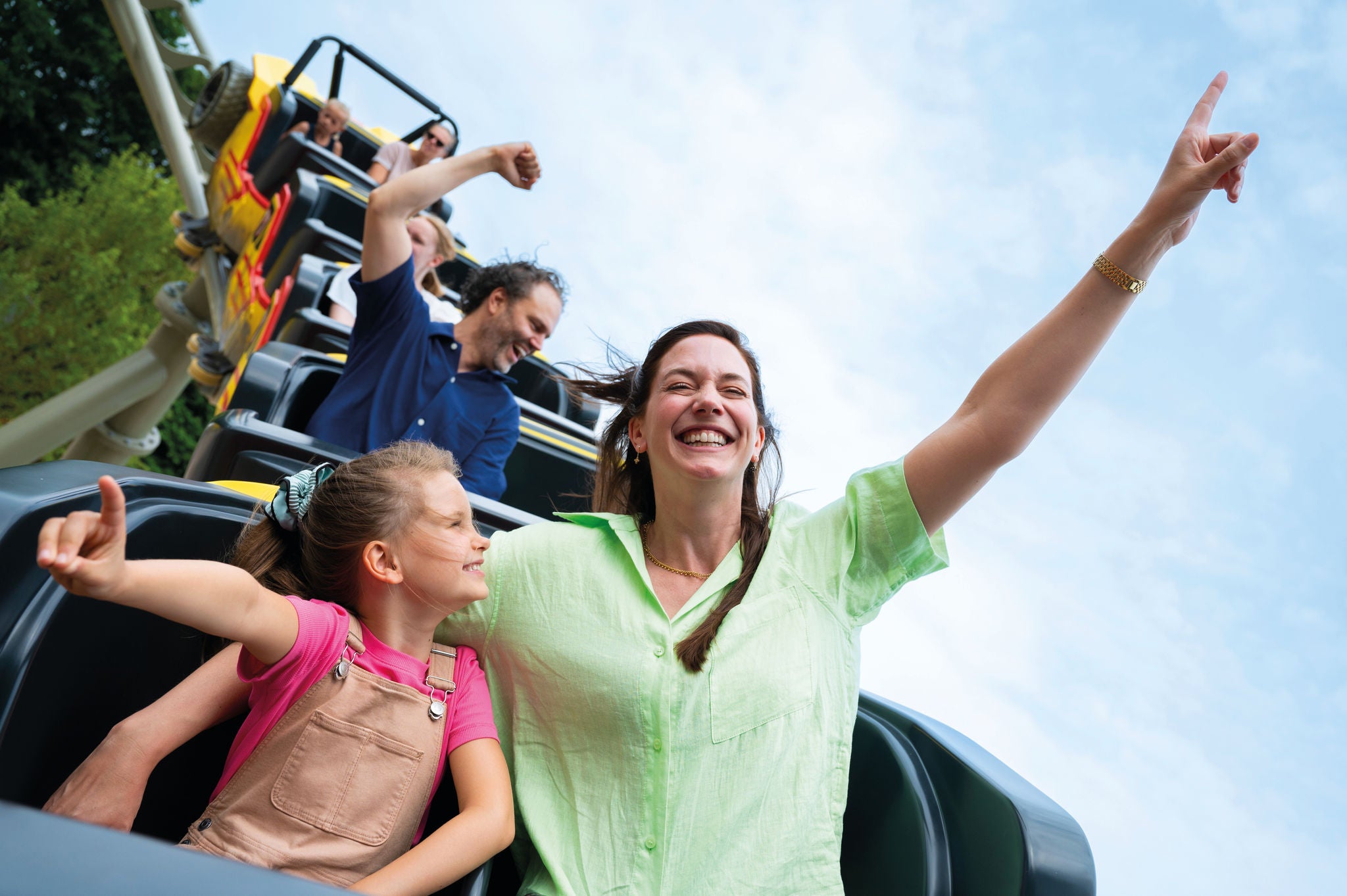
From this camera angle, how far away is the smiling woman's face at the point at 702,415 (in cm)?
106

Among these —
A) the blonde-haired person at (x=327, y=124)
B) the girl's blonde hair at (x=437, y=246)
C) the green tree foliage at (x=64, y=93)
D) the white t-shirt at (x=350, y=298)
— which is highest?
the green tree foliage at (x=64, y=93)

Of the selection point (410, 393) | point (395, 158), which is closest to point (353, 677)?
point (410, 393)

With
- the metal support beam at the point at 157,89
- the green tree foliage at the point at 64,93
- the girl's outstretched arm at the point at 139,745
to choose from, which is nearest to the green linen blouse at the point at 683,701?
the girl's outstretched arm at the point at 139,745

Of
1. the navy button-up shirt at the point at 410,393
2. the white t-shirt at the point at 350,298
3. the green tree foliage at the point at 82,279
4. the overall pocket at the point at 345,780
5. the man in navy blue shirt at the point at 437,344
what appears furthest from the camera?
the green tree foliage at the point at 82,279

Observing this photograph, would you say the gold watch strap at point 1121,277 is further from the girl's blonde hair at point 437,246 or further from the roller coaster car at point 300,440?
the girl's blonde hair at point 437,246

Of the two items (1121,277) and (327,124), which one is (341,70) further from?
(1121,277)

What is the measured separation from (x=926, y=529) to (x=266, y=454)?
816mm

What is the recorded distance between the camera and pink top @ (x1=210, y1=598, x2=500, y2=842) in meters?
0.82

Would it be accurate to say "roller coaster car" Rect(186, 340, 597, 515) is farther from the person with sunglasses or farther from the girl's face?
the person with sunglasses

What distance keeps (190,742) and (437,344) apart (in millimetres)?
1090

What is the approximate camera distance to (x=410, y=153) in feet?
15.1

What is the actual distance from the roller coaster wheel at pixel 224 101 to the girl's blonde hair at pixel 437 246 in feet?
8.74

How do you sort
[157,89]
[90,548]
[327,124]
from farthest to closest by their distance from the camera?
[157,89] < [327,124] < [90,548]

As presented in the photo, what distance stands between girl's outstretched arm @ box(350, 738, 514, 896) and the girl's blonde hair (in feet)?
5.44
